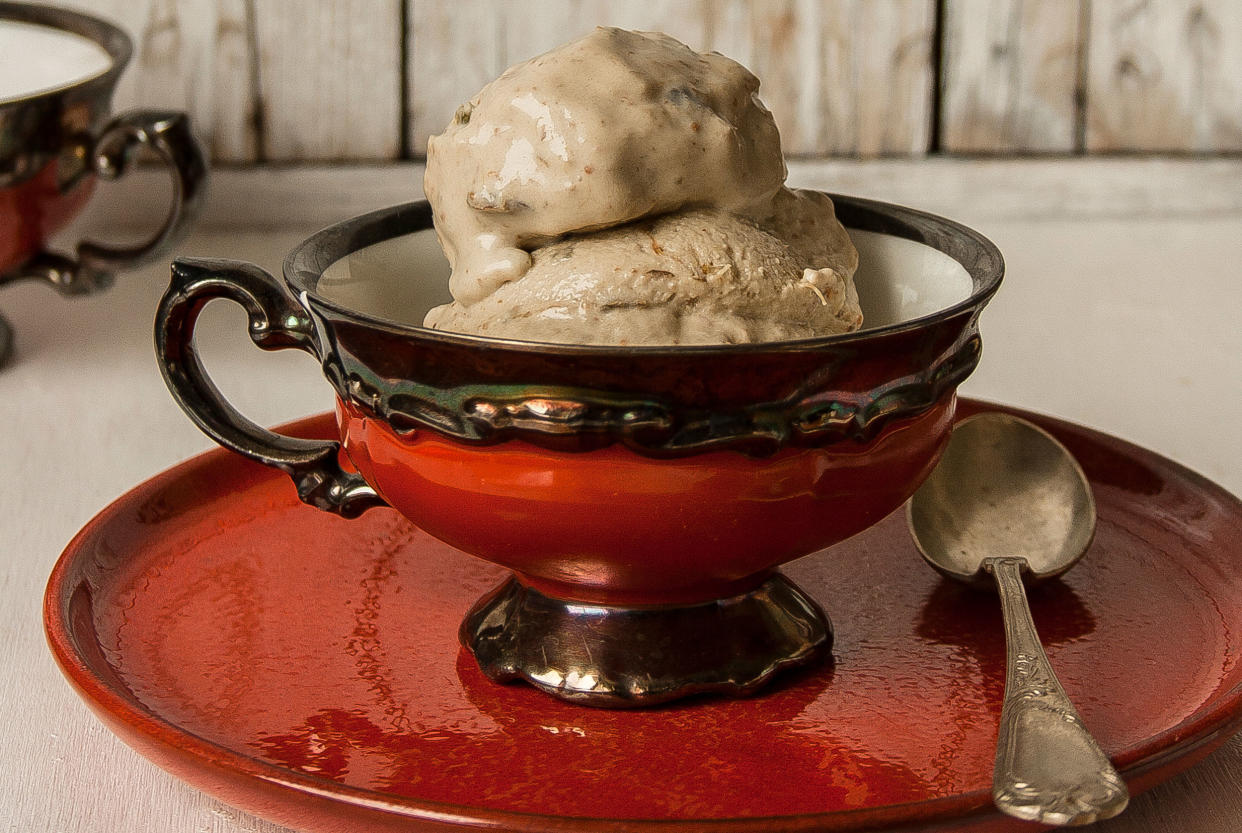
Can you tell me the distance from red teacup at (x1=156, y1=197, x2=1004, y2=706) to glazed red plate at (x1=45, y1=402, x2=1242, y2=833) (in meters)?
0.03

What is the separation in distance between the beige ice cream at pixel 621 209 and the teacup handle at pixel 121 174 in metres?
0.56

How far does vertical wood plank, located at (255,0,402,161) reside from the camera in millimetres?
1551

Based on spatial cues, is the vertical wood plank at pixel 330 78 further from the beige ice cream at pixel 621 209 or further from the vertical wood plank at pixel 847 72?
the beige ice cream at pixel 621 209

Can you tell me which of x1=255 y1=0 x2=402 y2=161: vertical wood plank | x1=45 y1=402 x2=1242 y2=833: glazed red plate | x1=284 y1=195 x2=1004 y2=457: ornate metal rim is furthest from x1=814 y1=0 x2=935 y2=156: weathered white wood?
x1=284 y1=195 x2=1004 y2=457: ornate metal rim

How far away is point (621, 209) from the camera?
25.7 inches

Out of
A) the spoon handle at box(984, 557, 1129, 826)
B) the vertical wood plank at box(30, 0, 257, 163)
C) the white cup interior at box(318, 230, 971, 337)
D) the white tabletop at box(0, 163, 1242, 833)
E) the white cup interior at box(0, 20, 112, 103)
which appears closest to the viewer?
the spoon handle at box(984, 557, 1129, 826)

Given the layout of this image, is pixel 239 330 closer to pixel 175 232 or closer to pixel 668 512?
pixel 175 232

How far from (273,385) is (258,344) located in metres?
0.54

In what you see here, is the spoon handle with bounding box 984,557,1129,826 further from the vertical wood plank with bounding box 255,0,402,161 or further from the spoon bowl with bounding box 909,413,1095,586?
the vertical wood plank with bounding box 255,0,402,161

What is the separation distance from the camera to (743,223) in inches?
27.4

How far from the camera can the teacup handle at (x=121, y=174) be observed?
119cm

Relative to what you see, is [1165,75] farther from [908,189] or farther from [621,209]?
[621,209]

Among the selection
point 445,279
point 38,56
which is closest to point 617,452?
point 445,279

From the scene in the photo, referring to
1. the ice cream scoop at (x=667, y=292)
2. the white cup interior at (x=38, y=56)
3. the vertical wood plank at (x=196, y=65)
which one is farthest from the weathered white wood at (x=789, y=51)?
the ice cream scoop at (x=667, y=292)
